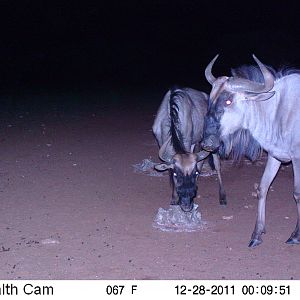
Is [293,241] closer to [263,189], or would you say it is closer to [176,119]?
[263,189]

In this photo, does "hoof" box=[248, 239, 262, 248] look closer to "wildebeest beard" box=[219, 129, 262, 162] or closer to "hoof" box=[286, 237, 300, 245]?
"hoof" box=[286, 237, 300, 245]

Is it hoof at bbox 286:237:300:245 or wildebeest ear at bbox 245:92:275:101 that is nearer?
wildebeest ear at bbox 245:92:275:101

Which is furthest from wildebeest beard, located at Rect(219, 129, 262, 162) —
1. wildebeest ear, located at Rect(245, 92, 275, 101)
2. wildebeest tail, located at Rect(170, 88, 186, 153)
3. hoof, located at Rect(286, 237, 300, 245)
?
hoof, located at Rect(286, 237, 300, 245)

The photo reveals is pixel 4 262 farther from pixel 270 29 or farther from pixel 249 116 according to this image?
pixel 270 29

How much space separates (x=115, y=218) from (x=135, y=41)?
3920 centimetres

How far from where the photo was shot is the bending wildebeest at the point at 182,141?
790 centimetres

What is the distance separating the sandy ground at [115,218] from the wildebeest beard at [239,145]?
39.2 inches

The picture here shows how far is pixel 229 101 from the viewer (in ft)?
21.9

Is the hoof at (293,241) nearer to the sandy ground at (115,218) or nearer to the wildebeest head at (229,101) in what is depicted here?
the sandy ground at (115,218)

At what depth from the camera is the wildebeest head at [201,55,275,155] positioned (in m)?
6.65

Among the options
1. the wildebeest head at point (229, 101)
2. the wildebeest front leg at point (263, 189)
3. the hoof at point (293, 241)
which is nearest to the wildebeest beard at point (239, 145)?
the wildebeest head at point (229, 101)

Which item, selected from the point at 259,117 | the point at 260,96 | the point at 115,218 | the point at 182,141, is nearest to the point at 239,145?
the point at 259,117
